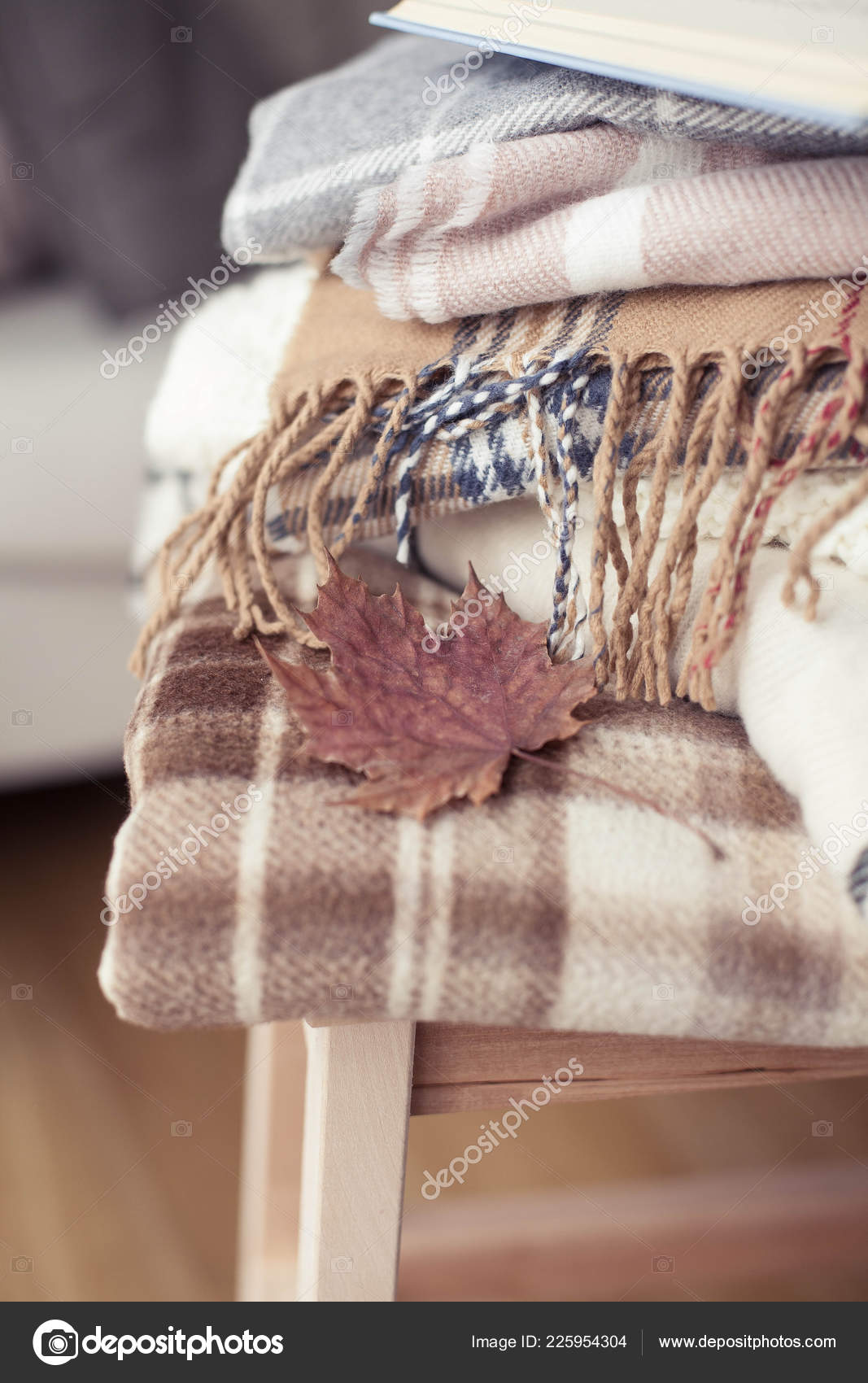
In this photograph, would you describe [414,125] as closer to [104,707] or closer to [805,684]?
[805,684]

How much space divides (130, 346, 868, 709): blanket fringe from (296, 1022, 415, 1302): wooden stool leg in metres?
0.17

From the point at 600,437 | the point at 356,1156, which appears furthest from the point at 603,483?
the point at 356,1156

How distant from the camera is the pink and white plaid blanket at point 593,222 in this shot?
383 millimetres

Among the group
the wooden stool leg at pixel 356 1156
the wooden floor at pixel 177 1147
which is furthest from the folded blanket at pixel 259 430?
the wooden floor at pixel 177 1147

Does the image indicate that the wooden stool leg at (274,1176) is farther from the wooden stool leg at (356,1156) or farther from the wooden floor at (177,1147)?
the wooden stool leg at (356,1156)

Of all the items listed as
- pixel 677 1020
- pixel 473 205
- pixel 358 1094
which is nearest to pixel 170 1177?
pixel 358 1094

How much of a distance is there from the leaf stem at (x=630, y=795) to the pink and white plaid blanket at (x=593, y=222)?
0.20 m

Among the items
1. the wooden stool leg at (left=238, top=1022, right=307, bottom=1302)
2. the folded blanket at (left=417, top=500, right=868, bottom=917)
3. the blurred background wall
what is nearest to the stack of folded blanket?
the folded blanket at (left=417, top=500, right=868, bottom=917)

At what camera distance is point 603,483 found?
15.3 inches

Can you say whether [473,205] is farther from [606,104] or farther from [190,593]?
[190,593]

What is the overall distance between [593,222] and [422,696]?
21cm

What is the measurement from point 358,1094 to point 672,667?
0.22 metres
